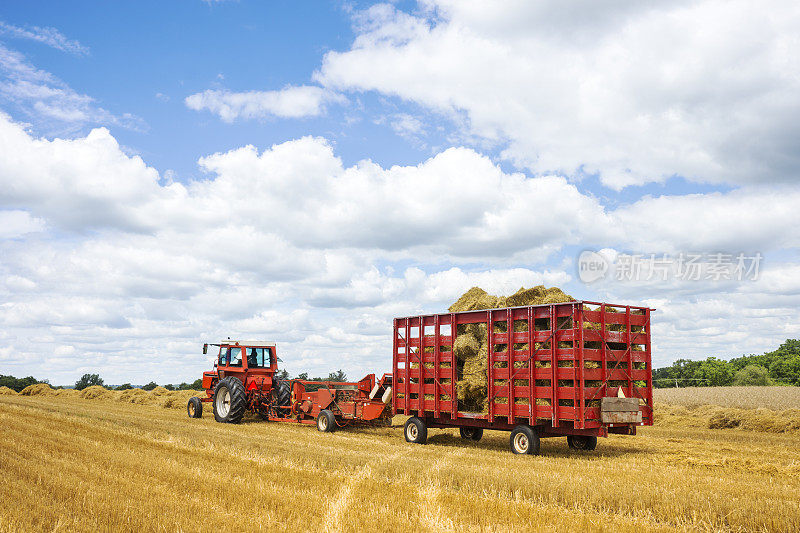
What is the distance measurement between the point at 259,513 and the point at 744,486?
6.54 m

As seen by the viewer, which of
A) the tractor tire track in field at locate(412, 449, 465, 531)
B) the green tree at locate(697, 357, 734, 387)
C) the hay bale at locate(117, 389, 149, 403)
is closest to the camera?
the tractor tire track in field at locate(412, 449, 465, 531)

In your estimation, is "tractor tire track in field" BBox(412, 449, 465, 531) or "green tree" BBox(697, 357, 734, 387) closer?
"tractor tire track in field" BBox(412, 449, 465, 531)

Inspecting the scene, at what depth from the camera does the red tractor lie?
16.9 m

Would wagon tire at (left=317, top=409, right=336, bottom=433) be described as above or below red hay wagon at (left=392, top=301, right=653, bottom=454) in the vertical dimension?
below

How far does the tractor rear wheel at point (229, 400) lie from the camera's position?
19.1 metres

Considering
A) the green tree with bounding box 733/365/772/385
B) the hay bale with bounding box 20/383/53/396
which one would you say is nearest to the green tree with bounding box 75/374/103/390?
the hay bale with bounding box 20/383/53/396

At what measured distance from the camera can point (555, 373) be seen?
39.9ft

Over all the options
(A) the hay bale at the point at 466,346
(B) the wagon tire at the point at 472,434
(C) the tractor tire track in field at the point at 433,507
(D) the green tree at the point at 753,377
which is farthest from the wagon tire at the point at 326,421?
(D) the green tree at the point at 753,377

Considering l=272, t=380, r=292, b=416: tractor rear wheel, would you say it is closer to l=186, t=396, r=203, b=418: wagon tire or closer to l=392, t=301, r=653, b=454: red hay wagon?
l=186, t=396, r=203, b=418: wagon tire

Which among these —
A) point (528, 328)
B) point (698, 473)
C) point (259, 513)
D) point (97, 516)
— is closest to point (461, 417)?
point (528, 328)

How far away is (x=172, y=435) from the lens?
14.2 meters

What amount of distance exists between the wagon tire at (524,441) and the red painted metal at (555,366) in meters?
0.21

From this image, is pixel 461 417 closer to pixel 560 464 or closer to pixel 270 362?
pixel 560 464

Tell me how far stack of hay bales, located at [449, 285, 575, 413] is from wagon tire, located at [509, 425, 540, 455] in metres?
0.98
